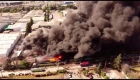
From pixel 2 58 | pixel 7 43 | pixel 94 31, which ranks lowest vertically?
pixel 2 58

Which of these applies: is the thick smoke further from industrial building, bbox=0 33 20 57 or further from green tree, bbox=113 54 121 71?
industrial building, bbox=0 33 20 57

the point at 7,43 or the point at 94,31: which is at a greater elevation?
the point at 94,31

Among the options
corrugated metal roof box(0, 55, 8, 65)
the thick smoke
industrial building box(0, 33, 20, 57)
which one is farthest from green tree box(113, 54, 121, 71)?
industrial building box(0, 33, 20, 57)

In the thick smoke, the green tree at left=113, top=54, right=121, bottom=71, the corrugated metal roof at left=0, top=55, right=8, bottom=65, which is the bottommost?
the corrugated metal roof at left=0, top=55, right=8, bottom=65

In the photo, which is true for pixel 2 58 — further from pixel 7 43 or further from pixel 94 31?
pixel 94 31

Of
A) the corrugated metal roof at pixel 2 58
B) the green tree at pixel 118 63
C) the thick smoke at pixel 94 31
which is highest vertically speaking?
the thick smoke at pixel 94 31

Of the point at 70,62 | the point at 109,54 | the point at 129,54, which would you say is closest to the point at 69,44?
the point at 70,62

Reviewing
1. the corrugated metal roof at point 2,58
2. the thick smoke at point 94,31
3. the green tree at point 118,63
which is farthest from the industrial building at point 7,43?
the green tree at point 118,63

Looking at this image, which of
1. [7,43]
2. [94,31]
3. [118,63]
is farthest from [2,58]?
[118,63]

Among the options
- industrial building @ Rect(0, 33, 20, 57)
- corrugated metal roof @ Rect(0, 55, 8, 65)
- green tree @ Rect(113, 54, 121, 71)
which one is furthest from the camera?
industrial building @ Rect(0, 33, 20, 57)

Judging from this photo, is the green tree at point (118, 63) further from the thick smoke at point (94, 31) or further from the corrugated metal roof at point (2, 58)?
the corrugated metal roof at point (2, 58)
